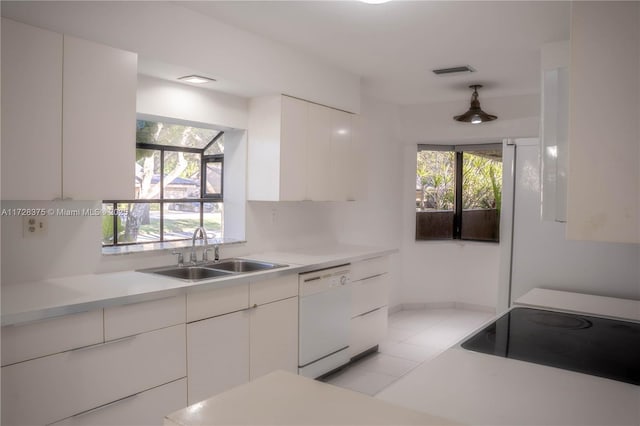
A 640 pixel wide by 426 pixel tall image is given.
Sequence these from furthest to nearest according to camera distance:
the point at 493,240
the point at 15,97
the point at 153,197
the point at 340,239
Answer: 1. the point at 493,240
2. the point at 340,239
3. the point at 153,197
4. the point at 15,97

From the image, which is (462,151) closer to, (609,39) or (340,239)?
(340,239)

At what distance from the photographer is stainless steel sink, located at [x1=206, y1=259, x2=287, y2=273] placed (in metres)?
3.26

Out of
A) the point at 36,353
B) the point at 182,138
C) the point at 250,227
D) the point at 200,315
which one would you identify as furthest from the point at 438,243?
the point at 36,353

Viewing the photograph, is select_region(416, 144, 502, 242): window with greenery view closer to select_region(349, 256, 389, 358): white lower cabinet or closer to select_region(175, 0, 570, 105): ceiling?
select_region(175, 0, 570, 105): ceiling

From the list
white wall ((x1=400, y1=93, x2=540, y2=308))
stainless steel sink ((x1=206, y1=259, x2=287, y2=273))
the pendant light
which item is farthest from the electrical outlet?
white wall ((x1=400, y1=93, x2=540, y2=308))

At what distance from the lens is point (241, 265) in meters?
3.38

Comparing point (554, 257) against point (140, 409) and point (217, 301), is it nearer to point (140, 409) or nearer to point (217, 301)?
point (217, 301)

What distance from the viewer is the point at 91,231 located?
103 inches

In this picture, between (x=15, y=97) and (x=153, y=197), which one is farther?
(x=153, y=197)

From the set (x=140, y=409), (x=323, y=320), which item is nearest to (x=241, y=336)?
(x=140, y=409)

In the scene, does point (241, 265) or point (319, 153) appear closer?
point (241, 265)

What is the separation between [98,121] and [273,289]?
142 cm

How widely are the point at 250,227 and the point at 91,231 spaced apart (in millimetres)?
1300

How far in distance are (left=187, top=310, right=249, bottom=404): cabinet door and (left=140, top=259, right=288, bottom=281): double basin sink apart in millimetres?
325
